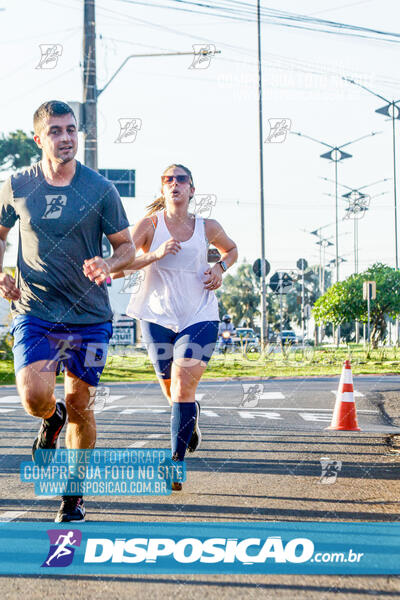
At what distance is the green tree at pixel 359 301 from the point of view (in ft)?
122

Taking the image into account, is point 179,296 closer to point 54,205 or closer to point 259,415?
point 54,205

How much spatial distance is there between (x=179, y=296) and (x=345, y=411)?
15.4 feet

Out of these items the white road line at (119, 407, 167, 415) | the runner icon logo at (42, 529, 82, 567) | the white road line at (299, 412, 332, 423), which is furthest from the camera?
the white road line at (119, 407, 167, 415)

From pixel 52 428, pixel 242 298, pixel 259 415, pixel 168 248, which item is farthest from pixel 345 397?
pixel 242 298

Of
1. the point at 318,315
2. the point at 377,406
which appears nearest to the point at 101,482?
the point at 377,406

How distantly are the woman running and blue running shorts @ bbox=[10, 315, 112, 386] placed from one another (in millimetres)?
963

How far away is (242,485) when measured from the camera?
6363 mm

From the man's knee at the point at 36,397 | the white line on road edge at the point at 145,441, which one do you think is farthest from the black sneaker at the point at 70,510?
the white line on road edge at the point at 145,441

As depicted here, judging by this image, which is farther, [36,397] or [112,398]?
[112,398]

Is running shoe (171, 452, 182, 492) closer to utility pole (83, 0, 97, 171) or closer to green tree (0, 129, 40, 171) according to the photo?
utility pole (83, 0, 97, 171)

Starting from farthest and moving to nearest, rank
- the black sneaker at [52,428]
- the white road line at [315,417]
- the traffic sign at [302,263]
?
1. the traffic sign at [302,263]
2. the white road line at [315,417]
3. the black sneaker at [52,428]

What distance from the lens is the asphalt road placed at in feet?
12.7

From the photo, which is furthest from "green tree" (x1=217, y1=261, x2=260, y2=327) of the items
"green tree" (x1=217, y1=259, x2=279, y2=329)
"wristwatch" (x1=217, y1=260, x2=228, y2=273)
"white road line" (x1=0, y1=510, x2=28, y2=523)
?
"white road line" (x1=0, y1=510, x2=28, y2=523)

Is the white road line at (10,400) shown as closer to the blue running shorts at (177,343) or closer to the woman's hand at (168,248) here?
the blue running shorts at (177,343)
